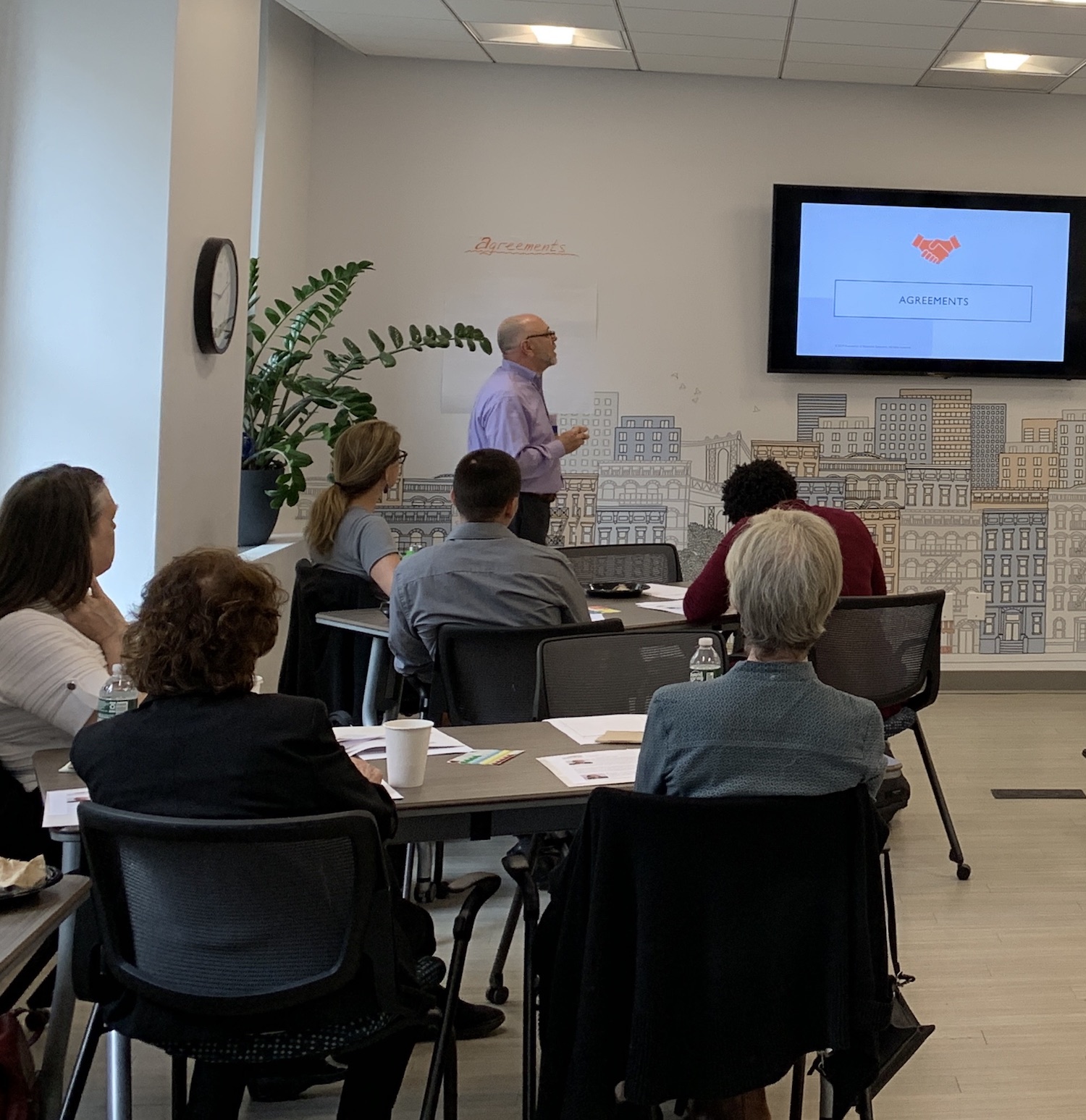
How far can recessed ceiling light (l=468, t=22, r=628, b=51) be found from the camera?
5984 mm

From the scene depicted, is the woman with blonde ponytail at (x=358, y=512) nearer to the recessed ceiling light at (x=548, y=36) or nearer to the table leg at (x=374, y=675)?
the table leg at (x=374, y=675)

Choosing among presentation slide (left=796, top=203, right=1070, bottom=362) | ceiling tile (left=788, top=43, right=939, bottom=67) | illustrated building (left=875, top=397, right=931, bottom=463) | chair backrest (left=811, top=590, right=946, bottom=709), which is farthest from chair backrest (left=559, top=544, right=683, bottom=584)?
ceiling tile (left=788, top=43, right=939, bottom=67)

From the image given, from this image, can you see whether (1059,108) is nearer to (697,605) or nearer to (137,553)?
(697,605)

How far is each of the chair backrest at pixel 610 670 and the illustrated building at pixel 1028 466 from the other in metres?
4.31

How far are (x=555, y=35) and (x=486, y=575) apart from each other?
3496 millimetres

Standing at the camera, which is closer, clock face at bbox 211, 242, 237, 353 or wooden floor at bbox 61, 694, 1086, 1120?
wooden floor at bbox 61, 694, 1086, 1120

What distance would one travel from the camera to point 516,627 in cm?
339

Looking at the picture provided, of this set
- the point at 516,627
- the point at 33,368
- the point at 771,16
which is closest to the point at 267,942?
the point at 516,627

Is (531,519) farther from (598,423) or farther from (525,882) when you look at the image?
(525,882)

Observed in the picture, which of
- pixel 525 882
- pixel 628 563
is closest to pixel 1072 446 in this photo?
pixel 628 563

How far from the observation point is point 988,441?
7023mm

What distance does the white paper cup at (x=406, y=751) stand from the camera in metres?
2.37

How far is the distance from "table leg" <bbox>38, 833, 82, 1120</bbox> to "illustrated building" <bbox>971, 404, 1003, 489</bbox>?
5.80 meters

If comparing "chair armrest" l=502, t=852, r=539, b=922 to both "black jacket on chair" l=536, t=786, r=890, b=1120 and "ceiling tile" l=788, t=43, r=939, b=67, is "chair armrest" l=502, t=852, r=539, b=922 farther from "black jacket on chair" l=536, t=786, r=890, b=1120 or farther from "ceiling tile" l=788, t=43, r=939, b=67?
"ceiling tile" l=788, t=43, r=939, b=67
